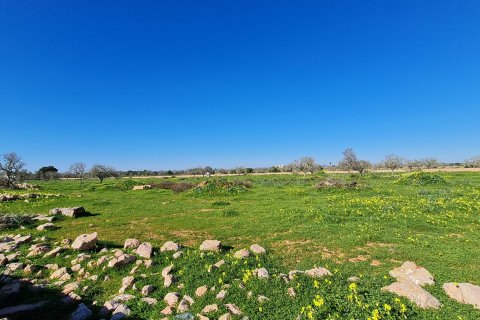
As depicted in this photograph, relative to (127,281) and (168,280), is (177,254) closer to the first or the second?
(168,280)

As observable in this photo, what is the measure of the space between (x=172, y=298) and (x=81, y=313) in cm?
238

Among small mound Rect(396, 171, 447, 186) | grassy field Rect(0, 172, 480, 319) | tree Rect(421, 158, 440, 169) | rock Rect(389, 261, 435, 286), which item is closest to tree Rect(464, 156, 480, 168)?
tree Rect(421, 158, 440, 169)

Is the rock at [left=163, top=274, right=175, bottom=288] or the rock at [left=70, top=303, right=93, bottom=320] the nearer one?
the rock at [left=70, top=303, right=93, bottom=320]

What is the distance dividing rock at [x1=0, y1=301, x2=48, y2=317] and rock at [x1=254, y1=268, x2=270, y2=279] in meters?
6.48

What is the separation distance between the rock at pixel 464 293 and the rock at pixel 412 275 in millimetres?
617

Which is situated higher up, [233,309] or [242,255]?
[242,255]

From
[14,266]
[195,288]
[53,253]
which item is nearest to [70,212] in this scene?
[53,253]

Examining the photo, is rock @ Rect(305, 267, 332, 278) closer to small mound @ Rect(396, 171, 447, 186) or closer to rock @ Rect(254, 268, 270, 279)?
rock @ Rect(254, 268, 270, 279)

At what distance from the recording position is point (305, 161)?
10025 cm

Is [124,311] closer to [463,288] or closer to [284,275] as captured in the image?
[284,275]

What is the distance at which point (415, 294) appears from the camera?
23.0 ft

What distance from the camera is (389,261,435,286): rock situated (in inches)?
318

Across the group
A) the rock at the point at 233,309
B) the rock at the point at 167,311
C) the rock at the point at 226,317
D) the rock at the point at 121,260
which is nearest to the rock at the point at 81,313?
the rock at the point at 167,311

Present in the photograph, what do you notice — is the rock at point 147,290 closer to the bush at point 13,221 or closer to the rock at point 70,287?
the rock at point 70,287
